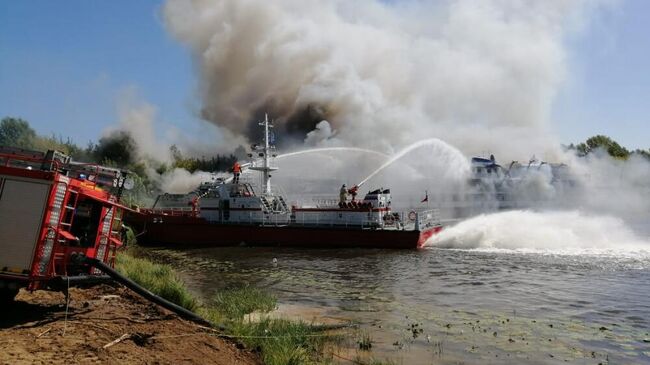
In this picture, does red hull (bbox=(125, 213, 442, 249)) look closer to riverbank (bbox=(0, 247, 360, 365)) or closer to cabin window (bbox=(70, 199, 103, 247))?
riverbank (bbox=(0, 247, 360, 365))

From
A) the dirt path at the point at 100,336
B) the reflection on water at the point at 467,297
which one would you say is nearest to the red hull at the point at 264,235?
the reflection on water at the point at 467,297

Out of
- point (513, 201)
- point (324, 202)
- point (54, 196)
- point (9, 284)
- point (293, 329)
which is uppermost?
point (513, 201)

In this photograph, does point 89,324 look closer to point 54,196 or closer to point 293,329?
point 54,196

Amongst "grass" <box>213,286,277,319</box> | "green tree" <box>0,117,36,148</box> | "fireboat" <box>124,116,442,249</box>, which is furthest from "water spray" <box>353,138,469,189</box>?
"green tree" <box>0,117,36,148</box>

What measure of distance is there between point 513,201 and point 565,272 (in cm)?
3985

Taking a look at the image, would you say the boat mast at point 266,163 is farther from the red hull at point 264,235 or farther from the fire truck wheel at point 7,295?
the fire truck wheel at point 7,295

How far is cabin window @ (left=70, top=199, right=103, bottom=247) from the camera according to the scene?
10.5 metres

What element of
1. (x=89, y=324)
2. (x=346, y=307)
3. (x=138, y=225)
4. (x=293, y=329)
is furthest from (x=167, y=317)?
(x=138, y=225)

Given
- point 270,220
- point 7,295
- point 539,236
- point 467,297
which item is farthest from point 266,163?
point 7,295

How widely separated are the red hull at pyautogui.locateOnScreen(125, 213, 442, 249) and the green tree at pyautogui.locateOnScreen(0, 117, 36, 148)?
1449 inches

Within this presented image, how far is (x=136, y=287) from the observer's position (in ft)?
30.3

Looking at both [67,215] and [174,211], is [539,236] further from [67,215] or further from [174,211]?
[174,211]

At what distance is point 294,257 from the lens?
2556cm

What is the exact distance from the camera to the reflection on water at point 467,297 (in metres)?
10.0
